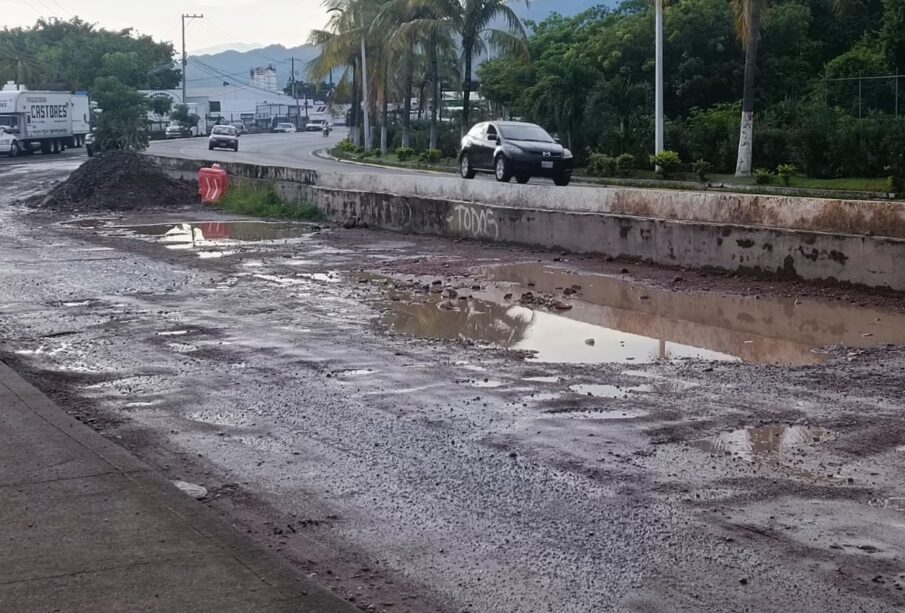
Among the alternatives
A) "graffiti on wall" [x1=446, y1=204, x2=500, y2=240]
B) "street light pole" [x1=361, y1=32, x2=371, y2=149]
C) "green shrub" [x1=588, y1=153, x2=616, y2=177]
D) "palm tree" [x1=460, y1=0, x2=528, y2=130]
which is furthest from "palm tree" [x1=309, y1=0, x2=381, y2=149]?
"graffiti on wall" [x1=446, y1=204, x2=500, y2=240]

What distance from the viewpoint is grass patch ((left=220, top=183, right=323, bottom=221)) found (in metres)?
26.6

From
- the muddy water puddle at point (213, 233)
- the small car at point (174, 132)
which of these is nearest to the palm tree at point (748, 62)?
the muddy water puddle at point (213, 233)

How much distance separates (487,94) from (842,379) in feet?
163

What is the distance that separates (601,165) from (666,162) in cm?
337

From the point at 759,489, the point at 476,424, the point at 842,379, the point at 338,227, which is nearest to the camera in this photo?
the point at 759,489

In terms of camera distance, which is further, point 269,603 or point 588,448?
point 588,448

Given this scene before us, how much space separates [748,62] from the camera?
113ft

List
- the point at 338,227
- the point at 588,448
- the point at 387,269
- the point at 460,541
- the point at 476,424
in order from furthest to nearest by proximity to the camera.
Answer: the point at 338,227
the point at 387,269
the point at 476,424
the point at 588,448
the point at 460,541

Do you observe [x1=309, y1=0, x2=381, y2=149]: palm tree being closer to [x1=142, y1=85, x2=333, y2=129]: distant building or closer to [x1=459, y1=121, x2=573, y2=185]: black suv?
[x1=459, y1=121, x2=573, y2=185]: black suv

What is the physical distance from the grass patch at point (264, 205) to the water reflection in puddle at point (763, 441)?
19038 millimetres

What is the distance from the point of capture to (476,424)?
818 cm

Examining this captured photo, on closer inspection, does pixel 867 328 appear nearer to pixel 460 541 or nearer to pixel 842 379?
pixel 842 379

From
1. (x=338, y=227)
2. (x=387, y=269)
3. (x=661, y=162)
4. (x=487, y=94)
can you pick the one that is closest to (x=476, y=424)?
(x=387, y=269)

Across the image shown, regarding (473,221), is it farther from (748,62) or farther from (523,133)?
(748,62)
